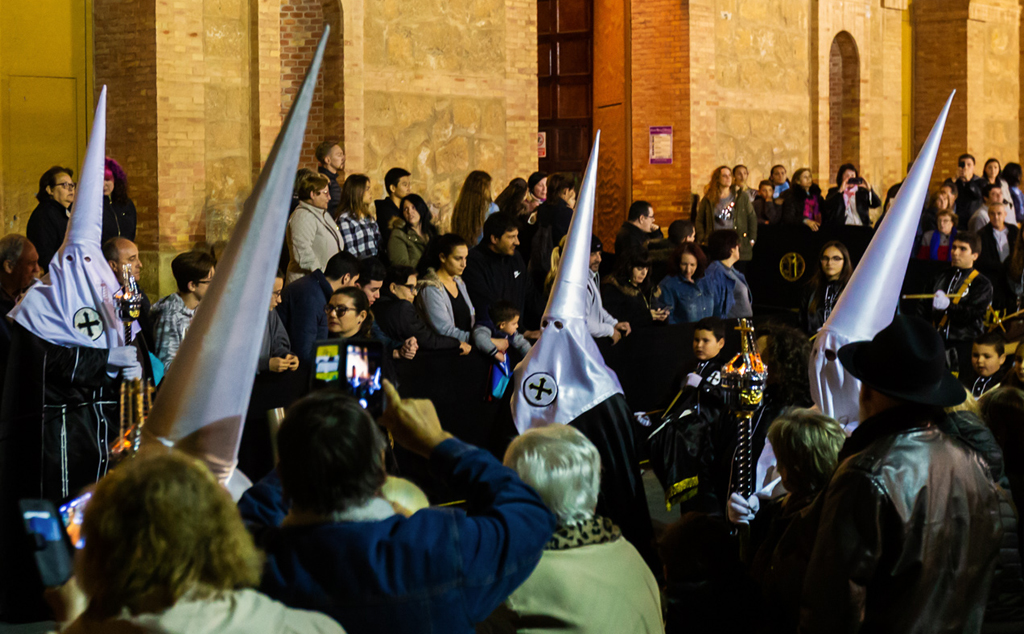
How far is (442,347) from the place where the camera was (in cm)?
795

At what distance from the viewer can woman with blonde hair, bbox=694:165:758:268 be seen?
15.3 meters

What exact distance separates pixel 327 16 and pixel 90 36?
2.76 metres

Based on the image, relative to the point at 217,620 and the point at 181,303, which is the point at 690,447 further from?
the point at 217,620

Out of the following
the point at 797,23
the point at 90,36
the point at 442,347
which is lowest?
the point at 442,347

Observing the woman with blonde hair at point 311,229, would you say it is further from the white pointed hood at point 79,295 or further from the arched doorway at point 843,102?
the arched doorway at point 843,102

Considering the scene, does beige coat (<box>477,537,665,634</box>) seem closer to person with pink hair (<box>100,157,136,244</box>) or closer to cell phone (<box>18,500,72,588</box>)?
cell phone (<box>18,500,72,588</box>)

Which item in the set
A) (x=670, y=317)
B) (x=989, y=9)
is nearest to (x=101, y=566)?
(x=670, y=317)

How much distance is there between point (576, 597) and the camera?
3.02 m

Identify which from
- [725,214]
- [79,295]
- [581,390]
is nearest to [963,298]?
[725,214]

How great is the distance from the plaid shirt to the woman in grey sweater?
1.39m

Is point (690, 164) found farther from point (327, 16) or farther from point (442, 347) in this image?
point (442, 347)

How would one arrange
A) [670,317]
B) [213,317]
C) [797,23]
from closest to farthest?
1. [213,317]
2. [670,317]
3. [797,23]

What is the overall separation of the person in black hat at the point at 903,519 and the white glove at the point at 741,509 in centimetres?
95

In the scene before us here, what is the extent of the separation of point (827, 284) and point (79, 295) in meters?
5.87
